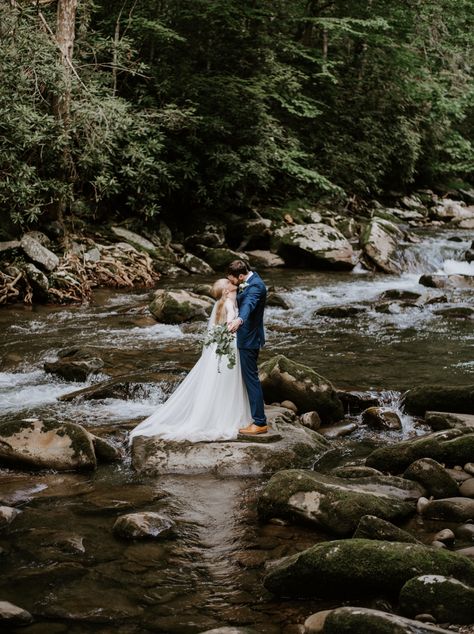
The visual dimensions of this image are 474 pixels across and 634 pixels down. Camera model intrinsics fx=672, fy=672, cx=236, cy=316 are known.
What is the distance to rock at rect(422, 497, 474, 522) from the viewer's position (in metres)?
5.50

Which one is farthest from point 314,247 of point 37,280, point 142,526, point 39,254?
point 142,526

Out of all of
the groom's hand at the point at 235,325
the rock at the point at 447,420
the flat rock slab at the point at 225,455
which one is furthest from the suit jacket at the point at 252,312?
the rock at the point at 447,420

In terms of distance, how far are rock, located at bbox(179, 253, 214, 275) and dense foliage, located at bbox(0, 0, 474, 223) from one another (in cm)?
174

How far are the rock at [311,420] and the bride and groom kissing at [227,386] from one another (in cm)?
93

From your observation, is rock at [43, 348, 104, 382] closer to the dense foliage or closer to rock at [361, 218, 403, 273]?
the dense foliage

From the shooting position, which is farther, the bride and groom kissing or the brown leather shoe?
the brown leather shoe

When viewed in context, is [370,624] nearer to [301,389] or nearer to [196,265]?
[301,389]

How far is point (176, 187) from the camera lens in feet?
63.7

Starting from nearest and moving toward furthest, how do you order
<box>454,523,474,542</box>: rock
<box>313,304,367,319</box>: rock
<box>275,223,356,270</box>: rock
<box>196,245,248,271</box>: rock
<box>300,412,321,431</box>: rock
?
<box>454,523,474,542</box>: rock, <box>300,412,321,431</box>: rock, <box>313,304,367,319</box>: rock, <box>196,245,248,271</box>: rock, <box>275,223,356,270</box>: rock

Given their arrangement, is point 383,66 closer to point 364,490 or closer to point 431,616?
point 364,490

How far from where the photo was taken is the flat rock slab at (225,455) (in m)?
6.68

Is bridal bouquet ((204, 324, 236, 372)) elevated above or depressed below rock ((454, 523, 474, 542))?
above

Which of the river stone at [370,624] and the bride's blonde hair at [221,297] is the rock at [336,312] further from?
the river stone at [370,624]

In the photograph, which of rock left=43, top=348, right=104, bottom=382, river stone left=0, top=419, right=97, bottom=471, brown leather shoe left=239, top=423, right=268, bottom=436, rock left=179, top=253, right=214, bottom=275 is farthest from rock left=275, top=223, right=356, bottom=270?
river stone left=0, top=419, right=97, bottom=471
